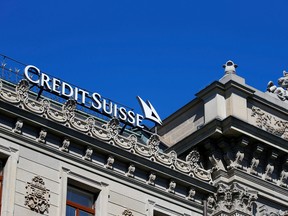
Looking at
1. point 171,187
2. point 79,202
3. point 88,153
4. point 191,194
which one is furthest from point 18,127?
point 191,194

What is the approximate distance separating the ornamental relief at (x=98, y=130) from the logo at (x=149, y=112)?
129 inches

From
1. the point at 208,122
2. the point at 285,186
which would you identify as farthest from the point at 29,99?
the point at 285,186

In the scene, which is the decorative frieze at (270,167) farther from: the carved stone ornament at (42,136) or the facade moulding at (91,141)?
the carved stone ornament at (42,136)

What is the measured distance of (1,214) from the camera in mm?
48031

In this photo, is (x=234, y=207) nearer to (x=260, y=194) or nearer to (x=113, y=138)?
(x=260, y=194)

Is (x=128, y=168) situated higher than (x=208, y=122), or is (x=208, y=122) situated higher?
(x=208, y=122)

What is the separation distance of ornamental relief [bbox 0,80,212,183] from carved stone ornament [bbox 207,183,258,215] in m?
0.98

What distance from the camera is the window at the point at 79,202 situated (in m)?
51.1

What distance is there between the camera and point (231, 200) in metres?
56.0

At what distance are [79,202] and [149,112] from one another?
988cm

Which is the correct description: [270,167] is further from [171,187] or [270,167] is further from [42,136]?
[42,136]

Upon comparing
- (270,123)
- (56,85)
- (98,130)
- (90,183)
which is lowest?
(90,183)

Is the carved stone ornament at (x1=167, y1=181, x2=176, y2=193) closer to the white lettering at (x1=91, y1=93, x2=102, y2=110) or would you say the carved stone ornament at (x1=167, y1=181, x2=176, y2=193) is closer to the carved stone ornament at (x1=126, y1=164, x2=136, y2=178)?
the carved stone ornament at (x1=126, y1=164, x2=136, y2=178)

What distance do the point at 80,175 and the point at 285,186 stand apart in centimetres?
1220
